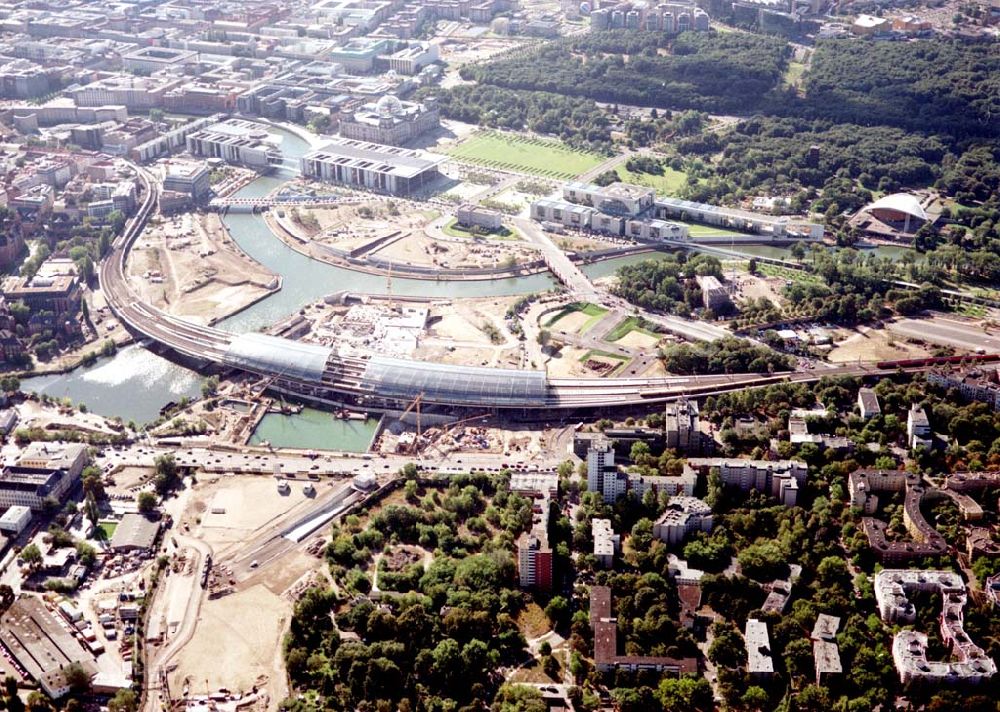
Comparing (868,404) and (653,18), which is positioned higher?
(653,18)

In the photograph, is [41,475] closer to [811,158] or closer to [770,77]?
[811,158]

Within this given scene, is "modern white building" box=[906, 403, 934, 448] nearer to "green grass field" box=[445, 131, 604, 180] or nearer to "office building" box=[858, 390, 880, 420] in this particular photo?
"office building" box=[858, 390, 880, 420]

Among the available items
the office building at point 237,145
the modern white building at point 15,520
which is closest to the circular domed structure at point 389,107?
the office building at point 237,145

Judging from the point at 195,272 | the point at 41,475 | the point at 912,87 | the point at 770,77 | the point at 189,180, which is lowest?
the point at 195,272

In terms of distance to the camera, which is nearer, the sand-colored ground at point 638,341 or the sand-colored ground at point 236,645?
the sand-colored ground at point 236,645

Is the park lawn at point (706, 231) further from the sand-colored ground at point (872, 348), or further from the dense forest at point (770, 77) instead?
the dense forest at point (770, 77)

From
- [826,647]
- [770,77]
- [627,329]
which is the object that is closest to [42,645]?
[826,647]
